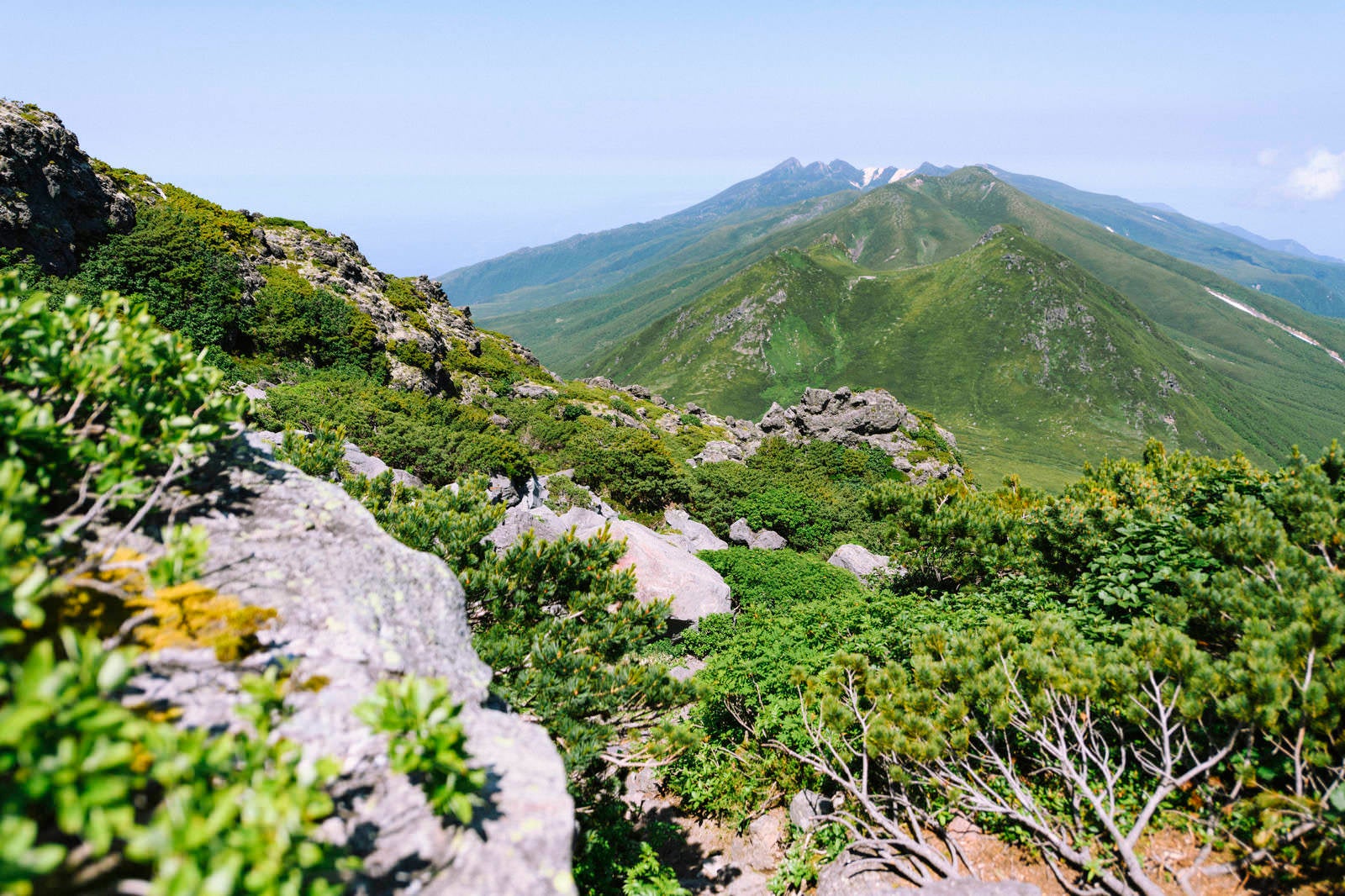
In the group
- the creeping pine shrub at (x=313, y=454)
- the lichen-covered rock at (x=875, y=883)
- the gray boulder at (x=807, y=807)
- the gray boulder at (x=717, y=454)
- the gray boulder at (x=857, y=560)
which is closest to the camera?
the lichen-covered rock at (x=875, y=883)

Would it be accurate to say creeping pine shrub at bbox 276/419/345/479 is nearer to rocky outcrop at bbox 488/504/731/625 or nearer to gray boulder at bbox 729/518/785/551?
rocky outcrop at bbox 488/504/731/625

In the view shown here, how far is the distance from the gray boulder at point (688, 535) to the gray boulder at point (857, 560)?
5829 millimetres

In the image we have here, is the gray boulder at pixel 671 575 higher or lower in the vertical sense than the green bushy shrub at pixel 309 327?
lower

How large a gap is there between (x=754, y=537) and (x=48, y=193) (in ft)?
140

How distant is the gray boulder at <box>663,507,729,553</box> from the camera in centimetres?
2758

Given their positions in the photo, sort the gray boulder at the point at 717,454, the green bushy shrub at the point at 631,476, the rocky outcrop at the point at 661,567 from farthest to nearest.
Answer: the gray boulder at the point at 717,454 < the green bushy shrub at the point at 631,476 < the rocky outcrop at the point at 661,567

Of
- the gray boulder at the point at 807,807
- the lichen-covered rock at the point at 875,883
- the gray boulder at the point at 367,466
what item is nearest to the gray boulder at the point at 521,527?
the gray boulder at the point at 367,466

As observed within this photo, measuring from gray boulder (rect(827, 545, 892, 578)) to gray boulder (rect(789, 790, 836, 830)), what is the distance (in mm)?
16694

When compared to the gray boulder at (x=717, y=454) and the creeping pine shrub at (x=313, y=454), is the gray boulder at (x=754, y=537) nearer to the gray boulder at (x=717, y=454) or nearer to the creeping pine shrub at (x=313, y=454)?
the gray boulder at (x=717, y=454)

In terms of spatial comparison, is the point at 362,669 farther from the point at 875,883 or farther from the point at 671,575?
the point at 671,575

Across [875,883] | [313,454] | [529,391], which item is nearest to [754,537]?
[875,883]

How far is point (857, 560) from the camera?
2875 cm

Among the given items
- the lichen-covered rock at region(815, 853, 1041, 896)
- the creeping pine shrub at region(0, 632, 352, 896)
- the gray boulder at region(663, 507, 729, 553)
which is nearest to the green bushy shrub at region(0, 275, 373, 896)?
the creeping pine shrub at region(0, 632, 352, 896)

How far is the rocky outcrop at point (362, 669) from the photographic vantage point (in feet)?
12.1
